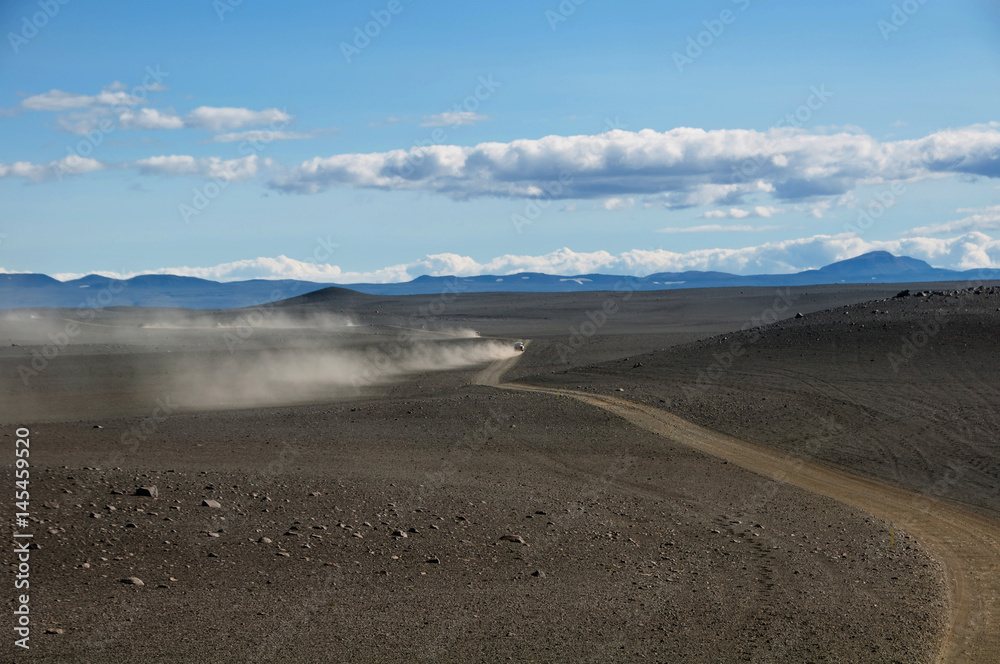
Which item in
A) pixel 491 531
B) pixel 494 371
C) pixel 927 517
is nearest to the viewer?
pixel 491 531

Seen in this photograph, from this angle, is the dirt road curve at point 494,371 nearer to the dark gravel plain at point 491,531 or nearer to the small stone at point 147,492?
the dark gravel plain at point 491,531

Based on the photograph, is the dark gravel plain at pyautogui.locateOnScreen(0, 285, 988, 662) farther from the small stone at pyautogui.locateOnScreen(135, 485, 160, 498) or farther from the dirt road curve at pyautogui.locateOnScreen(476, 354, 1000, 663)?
the dirt road curve at pyautogui.locateOnScreen(476, 354, 1000, 663)

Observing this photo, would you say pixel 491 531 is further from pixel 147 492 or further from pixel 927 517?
pixel 927 517

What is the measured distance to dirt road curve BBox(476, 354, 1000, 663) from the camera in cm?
1130

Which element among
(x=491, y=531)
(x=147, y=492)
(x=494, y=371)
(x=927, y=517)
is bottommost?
(x=927, y=517)

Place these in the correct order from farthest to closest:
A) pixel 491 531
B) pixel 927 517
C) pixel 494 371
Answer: pixel 494 371
pixel 927 517
pixel 491 531

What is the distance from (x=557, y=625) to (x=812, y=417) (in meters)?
17.8

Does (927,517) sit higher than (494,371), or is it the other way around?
(494,371)

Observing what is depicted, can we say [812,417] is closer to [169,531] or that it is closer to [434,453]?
[434,453]

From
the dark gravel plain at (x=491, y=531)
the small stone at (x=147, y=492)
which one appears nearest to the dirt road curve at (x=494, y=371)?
the dark gravel plain at (x=491, y=531)

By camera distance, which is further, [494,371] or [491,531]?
[494,371]

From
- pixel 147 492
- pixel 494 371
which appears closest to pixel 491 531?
pixel 147 492

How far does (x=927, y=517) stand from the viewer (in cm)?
1758

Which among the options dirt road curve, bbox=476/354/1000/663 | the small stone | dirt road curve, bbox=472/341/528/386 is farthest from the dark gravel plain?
dirt road curve, bbox=472/341/528/386
